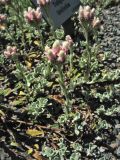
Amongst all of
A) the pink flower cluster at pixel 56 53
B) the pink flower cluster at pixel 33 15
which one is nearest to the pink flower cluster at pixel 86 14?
the pink flower cluster at pixel 33 15

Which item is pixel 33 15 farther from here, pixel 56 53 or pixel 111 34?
pixel 111 34

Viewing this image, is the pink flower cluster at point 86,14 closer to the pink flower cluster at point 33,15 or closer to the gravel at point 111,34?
the pink flower cluster at point 33,15

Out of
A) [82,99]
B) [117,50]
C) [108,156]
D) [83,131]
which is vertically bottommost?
[108,156]

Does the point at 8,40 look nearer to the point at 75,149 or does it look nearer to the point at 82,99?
the point at 82,99

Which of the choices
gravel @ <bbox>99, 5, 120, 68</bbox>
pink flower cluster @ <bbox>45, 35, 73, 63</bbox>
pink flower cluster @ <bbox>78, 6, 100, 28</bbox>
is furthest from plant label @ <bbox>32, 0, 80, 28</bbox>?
pink flower cluster @ <bbox>45, 35, 73, 63</bbox>

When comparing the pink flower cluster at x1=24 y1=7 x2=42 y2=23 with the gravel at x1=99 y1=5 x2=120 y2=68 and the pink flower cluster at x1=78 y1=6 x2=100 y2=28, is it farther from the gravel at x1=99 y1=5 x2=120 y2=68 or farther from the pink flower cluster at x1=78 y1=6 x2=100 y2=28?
the gravel at x1=99 y1=5 x2=120 y2=68

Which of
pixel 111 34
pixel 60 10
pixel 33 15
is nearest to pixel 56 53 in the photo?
pixel 33 15

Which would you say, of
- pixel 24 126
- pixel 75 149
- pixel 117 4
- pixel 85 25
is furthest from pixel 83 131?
pixel 117 4

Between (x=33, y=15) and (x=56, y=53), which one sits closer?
(x=56, y=53)
